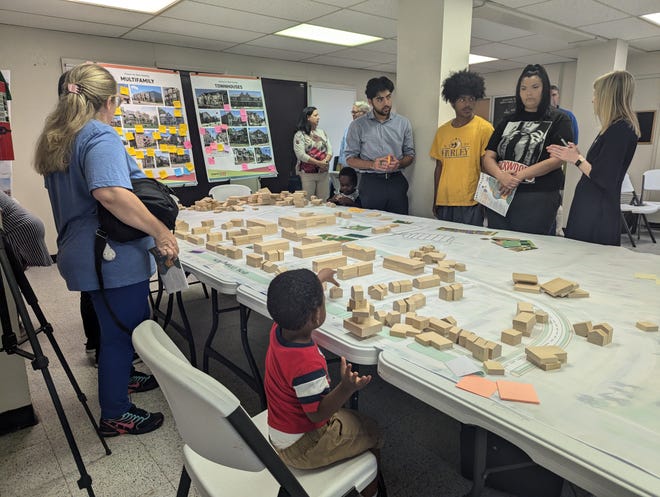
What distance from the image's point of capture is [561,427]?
2.54 ft

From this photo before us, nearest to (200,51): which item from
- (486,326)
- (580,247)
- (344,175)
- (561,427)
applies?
(344,175)

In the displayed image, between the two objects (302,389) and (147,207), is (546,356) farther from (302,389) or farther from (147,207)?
(147,207)

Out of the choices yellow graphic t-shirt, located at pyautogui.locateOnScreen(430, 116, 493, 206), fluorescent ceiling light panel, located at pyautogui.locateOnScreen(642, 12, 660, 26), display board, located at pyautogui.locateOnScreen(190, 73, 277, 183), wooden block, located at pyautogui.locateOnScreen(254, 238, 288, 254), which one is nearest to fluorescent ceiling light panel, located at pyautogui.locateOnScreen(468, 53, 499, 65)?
fluorescent ceiling light panel, located at pyautogui.locateOnScreen(642, 12, 660, 26)

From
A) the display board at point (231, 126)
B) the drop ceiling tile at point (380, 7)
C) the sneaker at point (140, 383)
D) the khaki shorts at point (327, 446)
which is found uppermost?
the drop ceiling tile at point (380, 7)

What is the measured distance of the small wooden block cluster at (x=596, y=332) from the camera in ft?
3.50

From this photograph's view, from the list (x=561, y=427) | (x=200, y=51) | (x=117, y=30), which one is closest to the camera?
(x=561, y=427)

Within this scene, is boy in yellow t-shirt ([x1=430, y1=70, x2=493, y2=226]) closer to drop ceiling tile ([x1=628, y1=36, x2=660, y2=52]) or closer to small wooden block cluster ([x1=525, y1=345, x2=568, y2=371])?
small wooden block cluster ([x1=525, y1=345, x2=568, y2=371])

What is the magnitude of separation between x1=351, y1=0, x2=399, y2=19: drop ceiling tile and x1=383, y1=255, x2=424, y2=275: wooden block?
Result: 3.38 m

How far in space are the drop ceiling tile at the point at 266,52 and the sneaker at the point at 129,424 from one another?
208 inches

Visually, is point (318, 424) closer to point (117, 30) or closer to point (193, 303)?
point (193, 303)

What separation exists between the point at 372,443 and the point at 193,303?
287 centimetres

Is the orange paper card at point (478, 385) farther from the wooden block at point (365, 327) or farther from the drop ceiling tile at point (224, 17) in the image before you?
the drop ceiling tile at point (224, 17)

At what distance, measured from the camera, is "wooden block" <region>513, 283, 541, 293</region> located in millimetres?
1434

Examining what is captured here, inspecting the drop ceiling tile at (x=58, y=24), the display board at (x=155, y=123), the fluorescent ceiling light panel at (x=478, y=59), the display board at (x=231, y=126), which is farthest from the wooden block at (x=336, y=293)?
the fluorescent ceiling light panel at (x=478, y=59)
